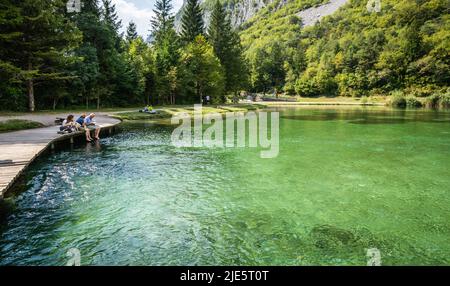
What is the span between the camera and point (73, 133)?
17.9 metres

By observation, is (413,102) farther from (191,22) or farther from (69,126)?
(69,126)

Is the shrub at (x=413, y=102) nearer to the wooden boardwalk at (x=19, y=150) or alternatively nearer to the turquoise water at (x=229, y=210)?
the turquoise water at (x=229, y=210)

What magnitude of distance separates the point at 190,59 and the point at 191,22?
582 inches

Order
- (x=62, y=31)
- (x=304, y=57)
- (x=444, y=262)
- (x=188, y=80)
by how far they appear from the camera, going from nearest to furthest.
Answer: (x=444, y=262) → (x=62, y=31) → (x=188, y=80) → (x=304, y=57)

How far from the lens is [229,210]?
26.4 ft

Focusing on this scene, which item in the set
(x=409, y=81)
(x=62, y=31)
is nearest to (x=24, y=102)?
(x=62, y=31)

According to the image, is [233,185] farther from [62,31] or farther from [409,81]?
[409,81]

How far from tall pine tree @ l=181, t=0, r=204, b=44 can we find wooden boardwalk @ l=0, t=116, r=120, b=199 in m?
48.7

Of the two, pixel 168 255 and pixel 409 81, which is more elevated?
pixel 409 81

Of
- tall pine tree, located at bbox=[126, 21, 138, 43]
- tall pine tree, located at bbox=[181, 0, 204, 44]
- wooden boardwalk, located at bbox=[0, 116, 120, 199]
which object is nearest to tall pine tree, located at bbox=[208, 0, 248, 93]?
tall pine tree, located at bbox=[181, 0, 204, 44]

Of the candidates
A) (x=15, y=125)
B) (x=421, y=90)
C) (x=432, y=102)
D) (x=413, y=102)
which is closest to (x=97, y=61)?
(x=15, y=125)

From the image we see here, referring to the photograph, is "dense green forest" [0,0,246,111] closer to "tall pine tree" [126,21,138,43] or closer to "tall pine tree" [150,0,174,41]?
"tall pine tree" [150,0,174,41]

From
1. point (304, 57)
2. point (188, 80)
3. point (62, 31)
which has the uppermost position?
point (304, 57)

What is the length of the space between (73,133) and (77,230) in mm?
12614
